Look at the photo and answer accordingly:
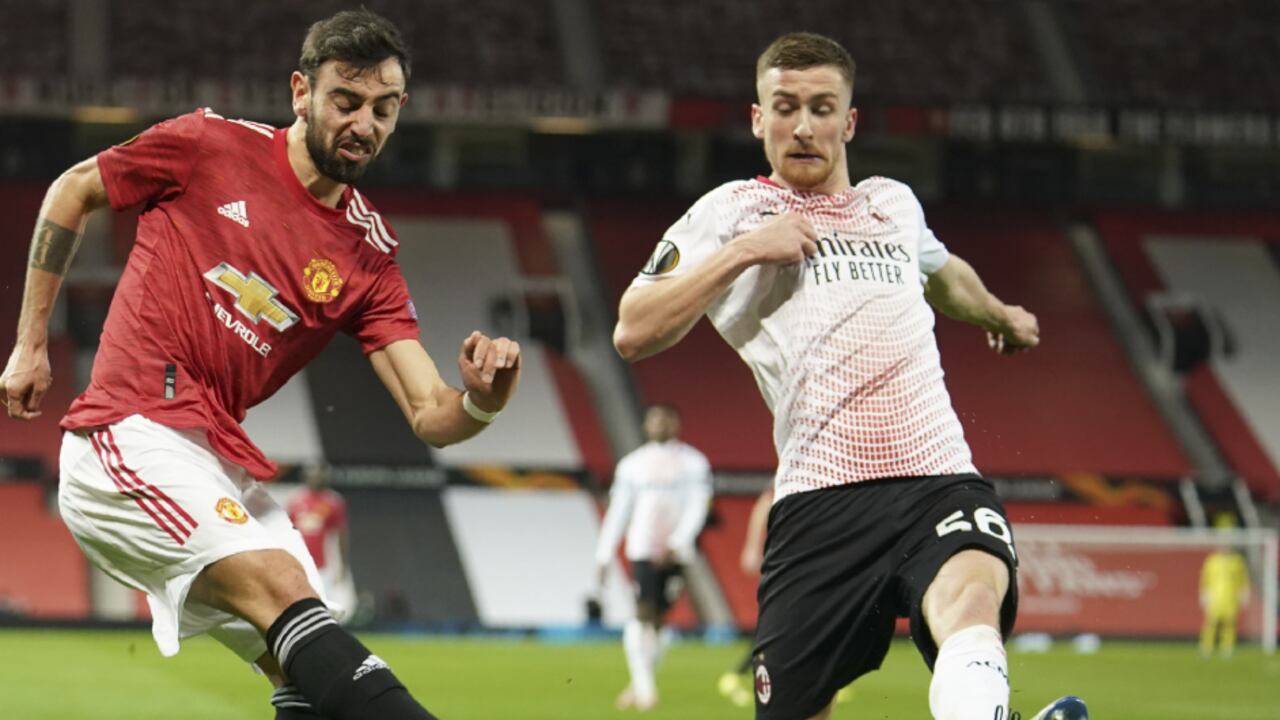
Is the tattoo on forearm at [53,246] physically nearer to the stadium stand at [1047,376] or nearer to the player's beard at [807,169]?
the player's beard at [807,169]

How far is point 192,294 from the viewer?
4879mm

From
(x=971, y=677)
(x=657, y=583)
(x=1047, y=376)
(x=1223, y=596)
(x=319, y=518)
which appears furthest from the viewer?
(x=1047, y=376)

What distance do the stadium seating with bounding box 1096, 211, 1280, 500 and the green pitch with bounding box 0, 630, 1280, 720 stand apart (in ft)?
22.6

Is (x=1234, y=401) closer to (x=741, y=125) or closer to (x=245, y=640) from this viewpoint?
(x=741, y=125)

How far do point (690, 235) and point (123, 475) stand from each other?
1.67m

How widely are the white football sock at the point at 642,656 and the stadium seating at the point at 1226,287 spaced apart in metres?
14.8

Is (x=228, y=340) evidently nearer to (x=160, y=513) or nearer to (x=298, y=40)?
(x=160, y=513)

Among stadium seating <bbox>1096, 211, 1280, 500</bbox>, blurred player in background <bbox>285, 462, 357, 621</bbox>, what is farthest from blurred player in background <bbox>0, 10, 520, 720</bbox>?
stadium seating <bbox>1096, 211, 1280, 500</bbox>

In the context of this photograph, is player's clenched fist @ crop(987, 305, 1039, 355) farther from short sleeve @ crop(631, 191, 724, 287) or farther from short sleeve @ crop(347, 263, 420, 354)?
short sleeve @ crop(347, 263, 420, 354)

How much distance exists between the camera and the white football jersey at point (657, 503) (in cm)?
1434

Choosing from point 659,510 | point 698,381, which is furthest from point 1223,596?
point 659,510

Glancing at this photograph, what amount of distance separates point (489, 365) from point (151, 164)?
1.12 metres

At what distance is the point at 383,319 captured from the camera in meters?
5.32

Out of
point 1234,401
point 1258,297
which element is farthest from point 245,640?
point 1258,297
